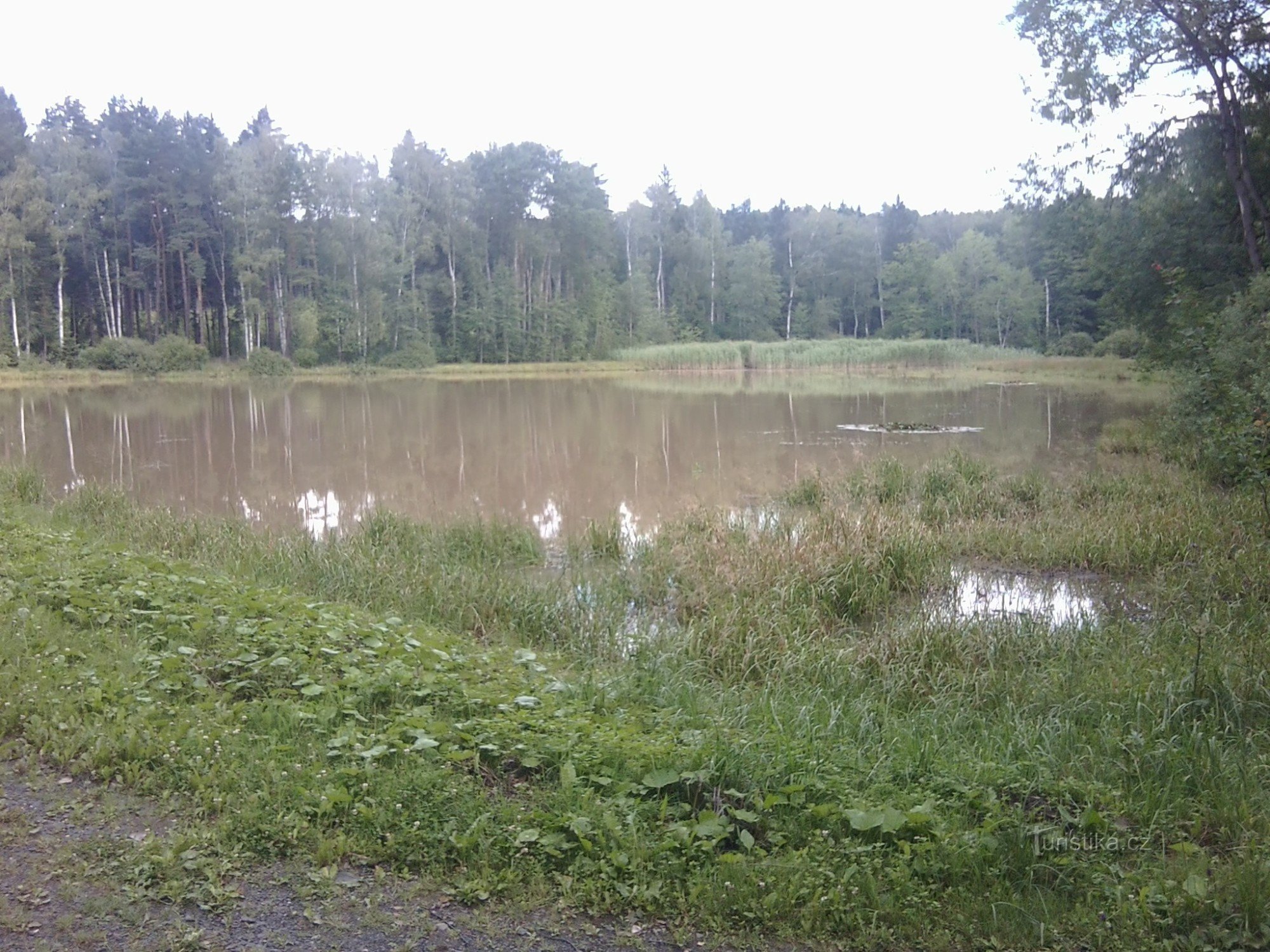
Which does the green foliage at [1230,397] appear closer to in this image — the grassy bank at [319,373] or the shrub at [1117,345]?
the shrub at [1117,345]

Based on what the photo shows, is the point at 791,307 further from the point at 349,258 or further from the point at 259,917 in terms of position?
the point at 259,917

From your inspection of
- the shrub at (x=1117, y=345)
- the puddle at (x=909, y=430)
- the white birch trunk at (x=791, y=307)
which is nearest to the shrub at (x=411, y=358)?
the white birch trunk at (x=791, y=307)

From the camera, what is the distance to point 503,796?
3.61 metres

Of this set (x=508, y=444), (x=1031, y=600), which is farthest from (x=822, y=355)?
(x=1031, y=600)

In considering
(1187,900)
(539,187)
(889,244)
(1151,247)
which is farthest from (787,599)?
(889,244)

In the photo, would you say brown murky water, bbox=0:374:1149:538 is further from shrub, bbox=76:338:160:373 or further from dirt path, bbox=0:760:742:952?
dirt path, bbox=0:760:742:952

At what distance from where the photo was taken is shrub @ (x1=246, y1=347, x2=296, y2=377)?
43.3m

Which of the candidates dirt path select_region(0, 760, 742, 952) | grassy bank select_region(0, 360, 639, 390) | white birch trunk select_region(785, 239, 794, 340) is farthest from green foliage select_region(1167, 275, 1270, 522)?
white birch trunk select_region(785, 239, 794, 340)

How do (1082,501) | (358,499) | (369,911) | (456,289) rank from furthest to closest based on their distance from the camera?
1. (456,289)
2. (358,499)
3. (1082,501)
4. (369,911)

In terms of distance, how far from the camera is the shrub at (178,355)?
138 ft

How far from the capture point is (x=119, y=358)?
41.2 metres

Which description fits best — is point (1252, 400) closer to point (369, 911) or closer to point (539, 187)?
point (369, 911)

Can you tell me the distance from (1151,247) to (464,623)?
1705 cm

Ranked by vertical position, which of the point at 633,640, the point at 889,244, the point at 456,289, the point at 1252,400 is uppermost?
the point at 889,244
